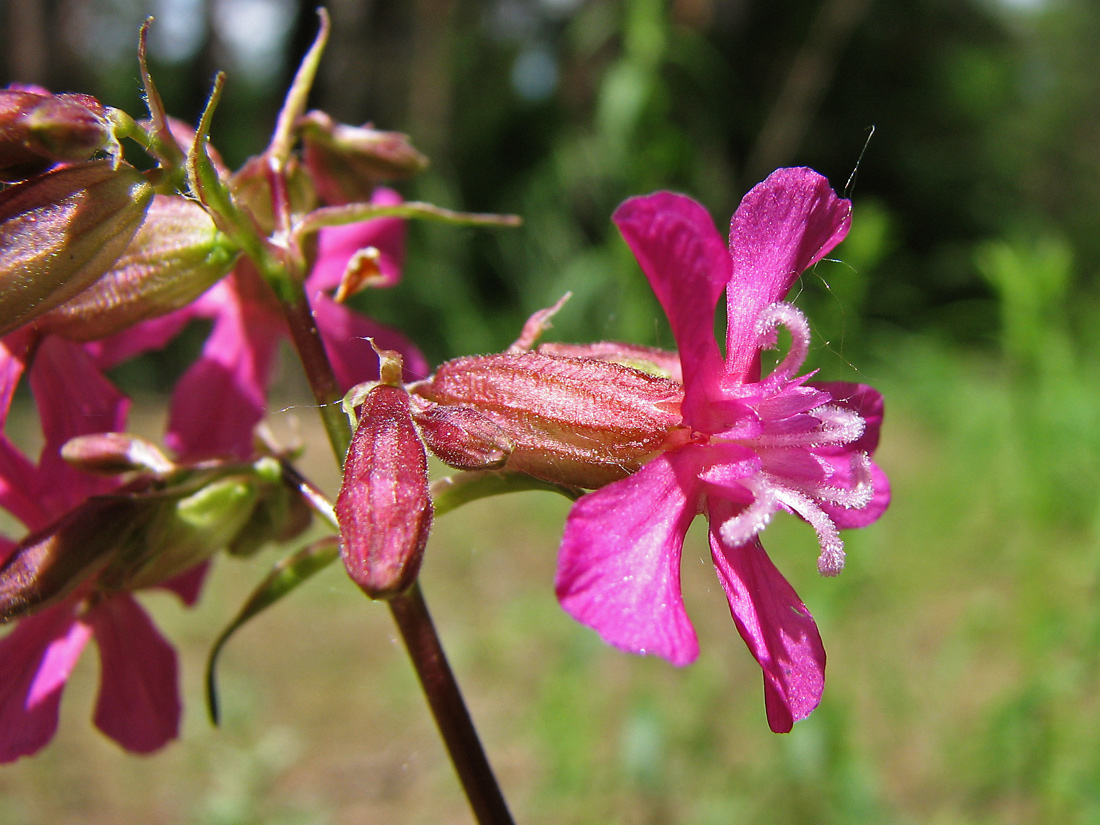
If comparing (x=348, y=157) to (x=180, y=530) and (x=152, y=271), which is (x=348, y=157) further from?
(x=180, y=530)

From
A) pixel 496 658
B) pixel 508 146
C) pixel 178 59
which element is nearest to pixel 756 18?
pixel 508 146

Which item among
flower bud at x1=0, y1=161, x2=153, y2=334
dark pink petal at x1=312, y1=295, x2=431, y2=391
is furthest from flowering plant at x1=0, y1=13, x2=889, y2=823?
dark pink petal at x1=312, y1=295, x2=431, y2=391

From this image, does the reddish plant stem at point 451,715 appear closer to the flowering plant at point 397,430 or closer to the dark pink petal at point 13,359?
the flowering plant at point 397,430

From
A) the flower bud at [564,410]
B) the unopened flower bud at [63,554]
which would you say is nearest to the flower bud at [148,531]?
the unopened flower bud at [63,554]

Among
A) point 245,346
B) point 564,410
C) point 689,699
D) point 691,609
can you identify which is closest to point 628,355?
point 564,410

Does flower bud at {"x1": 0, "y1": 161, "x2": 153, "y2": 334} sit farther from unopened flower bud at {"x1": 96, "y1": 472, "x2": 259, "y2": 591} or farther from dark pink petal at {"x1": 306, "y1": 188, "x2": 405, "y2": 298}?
dark pink petal at {"x1": 306, "y1": 188, "x2": 405, "y2": 298}
